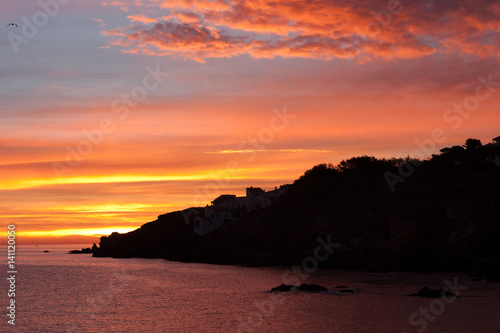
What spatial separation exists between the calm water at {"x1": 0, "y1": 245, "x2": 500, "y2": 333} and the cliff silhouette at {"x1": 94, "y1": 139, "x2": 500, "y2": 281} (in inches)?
356

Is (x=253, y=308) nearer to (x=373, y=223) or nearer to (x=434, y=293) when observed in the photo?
(x=434, y=293)

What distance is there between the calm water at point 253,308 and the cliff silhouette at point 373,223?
29.7 feet

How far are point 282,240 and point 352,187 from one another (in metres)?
30.8

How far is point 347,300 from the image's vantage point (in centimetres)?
5459

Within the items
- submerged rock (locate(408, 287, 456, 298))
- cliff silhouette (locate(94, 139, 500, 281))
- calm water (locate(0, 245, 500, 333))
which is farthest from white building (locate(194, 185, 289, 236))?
submerged rock (locate(408, 287, 456, 298))

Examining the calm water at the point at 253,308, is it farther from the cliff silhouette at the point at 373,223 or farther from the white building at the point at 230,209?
the white building at the point at 230,209

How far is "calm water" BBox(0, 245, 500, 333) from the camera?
140ft

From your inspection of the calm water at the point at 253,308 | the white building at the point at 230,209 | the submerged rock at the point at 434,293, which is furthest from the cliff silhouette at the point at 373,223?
the submerged rock at the point at 434,293

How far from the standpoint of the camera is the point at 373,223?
10969 cm

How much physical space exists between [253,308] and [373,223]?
205ft

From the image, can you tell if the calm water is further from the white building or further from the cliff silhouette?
the white building

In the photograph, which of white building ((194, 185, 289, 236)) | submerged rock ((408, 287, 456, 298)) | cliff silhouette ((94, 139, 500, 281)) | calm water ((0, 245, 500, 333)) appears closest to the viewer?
calm water ((0, 245, 500, 333))

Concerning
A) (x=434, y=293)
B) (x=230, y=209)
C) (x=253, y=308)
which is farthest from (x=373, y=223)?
(x=230, y=209)

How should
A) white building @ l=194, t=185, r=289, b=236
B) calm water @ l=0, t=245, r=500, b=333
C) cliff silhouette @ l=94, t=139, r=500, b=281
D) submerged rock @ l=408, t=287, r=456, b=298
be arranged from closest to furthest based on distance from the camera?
calm water @ l=0, t=245, r=500, b=333
submerged rock @ l=408, t=287, r=456, b=298
cliff silhouette @ l=94, t=139, r=500, b=281
white building @ l=194, t=185, r=289, b=236
